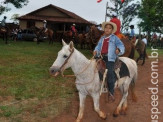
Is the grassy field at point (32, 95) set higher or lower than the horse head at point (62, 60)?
lower

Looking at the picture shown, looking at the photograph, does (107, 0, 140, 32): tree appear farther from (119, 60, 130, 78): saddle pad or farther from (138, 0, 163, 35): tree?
(119, 60, 130, 78): saddle pad

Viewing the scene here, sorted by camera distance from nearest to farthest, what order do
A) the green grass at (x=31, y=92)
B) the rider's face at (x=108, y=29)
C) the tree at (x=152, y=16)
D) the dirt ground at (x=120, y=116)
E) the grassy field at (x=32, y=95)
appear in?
1. the rider's face at (x=108, y=29)
2. the dirt ground at (x=120, y=116)
3. the grassy field at (x=32, y=95)
4. the green grass at (x=31, y=92)
5. the tree at (x=152, y=16)

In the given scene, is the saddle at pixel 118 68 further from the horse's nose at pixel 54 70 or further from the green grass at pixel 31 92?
the green grass at pixel 31 92

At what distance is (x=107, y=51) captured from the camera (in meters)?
6.63

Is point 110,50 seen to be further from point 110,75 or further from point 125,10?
point 125,10

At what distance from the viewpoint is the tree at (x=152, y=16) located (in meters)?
57.5

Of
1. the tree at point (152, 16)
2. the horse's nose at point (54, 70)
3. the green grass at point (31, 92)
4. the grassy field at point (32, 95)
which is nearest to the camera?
the horse's nose at point (54, 70)

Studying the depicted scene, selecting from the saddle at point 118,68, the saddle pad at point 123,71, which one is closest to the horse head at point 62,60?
the saddle at point 118,68

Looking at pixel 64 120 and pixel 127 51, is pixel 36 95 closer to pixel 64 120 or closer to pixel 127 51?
pixel 64 120

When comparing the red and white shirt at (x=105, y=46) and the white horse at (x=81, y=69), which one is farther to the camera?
the red and white shirt at (x=105, y=46)

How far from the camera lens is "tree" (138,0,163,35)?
57469 mm

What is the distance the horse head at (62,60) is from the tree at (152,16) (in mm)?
53811

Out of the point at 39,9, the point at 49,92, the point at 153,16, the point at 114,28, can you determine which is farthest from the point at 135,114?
the point at 153,16

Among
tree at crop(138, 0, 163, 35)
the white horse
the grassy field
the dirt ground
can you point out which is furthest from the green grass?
tree at crop(138, 0, 163, 35)
